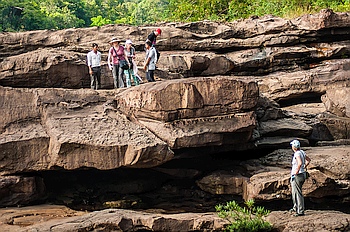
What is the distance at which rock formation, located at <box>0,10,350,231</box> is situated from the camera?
1115cm

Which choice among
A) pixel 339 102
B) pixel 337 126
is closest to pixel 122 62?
pixel 337 126

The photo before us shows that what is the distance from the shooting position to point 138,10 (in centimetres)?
6744

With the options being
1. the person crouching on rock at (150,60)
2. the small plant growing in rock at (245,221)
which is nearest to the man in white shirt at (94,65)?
the person crouching on rock at (150,60)

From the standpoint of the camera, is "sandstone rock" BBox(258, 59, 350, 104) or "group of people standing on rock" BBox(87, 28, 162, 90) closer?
"group of people standing on rock" BBox(87, 28, 162, 90)

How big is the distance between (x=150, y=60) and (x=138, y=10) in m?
56.1

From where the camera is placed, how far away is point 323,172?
11.9 meters

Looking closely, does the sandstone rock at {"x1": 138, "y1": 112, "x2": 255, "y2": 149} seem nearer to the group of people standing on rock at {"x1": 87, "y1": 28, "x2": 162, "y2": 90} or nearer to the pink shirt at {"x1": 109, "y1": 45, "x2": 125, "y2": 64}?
the group of people standing on rock at {"x1": 87, "y1": 28, "x2": 162, "y2": 90}

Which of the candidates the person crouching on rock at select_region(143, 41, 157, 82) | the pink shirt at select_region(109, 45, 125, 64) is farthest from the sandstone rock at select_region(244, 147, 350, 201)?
the pink shirt at select_region(109, 45, 125, 64)

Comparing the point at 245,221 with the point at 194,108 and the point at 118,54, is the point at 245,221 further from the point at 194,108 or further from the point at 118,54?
the point at 118,54

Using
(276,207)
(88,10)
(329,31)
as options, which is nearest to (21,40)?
(276,207)

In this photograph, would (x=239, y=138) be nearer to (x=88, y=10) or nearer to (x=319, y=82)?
(x=319, y=82)

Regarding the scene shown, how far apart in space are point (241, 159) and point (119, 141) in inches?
158

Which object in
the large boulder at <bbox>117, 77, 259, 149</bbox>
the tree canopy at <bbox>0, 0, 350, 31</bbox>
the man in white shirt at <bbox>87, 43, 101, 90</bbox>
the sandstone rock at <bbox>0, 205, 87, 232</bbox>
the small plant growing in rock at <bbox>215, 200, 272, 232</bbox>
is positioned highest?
the tree canopy at <bbox>0, 0, 350, 31</bbox>

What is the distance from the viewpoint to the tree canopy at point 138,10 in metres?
23.8
